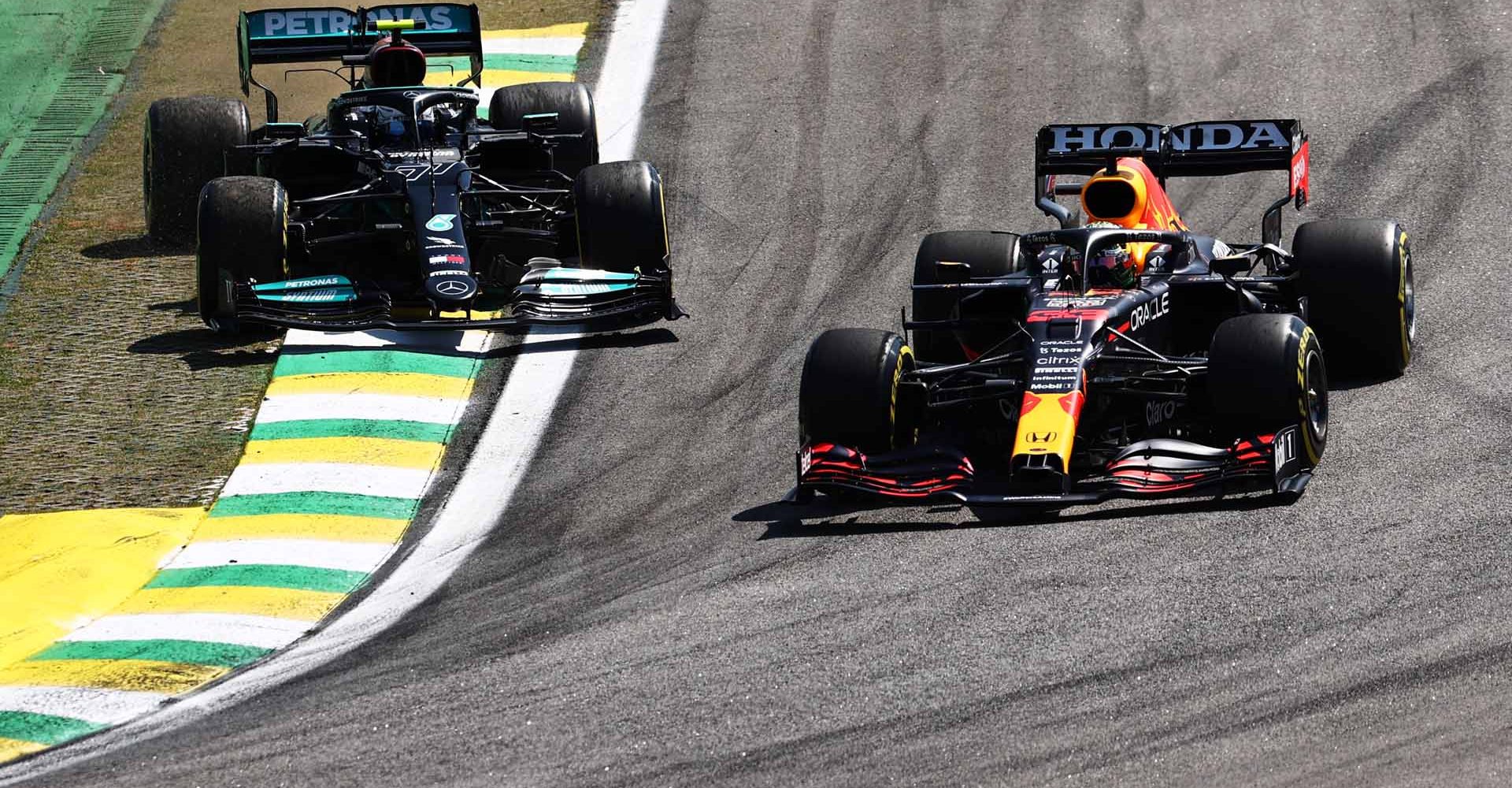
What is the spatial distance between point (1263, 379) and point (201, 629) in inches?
231

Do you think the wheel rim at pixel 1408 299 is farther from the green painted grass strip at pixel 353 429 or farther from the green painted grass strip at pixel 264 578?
the green painted grass strip at pixel 264 578

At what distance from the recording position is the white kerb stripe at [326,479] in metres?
13.3

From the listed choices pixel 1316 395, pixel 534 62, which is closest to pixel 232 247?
A: pixel 534 62

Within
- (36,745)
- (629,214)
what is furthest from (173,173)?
(36,745)

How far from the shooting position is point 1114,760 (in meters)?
8.02

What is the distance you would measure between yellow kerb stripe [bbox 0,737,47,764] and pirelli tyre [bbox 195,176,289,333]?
21.8 ft

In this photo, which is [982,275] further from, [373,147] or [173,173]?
[173,173]

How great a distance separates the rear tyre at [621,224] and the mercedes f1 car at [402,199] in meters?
0.01

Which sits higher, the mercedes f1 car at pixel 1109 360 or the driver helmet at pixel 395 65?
the driver helmet at pixel 395 65

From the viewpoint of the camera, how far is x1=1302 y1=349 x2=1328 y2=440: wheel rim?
11352 millimetres

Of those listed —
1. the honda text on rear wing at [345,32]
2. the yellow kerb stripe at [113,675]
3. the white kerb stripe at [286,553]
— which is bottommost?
the white kerb stripe at [286,553]

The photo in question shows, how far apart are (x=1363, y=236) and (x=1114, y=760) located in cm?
628

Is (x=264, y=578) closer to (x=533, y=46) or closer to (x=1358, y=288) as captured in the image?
(x=1358, y=288)

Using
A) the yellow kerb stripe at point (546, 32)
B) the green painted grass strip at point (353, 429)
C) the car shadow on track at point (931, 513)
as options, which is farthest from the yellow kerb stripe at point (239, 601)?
the yellow kerb stripe at point (546, 32)
